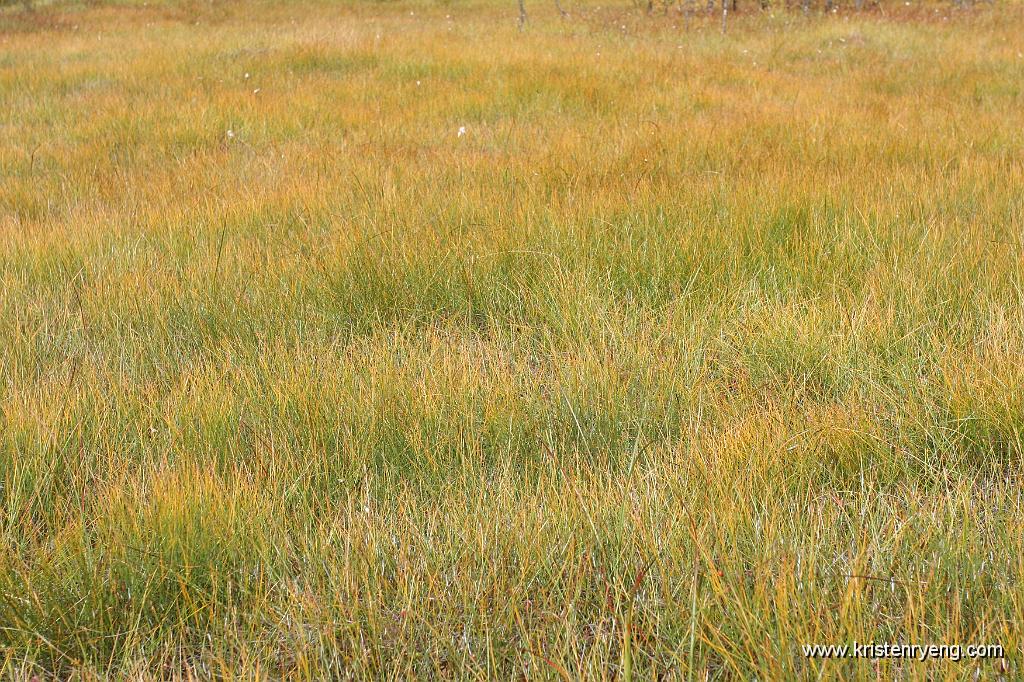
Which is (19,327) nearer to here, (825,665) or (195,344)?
(195,344)

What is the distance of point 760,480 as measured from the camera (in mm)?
1519

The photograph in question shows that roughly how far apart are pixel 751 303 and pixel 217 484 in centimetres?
167

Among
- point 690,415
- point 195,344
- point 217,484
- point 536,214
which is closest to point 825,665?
point 690,415

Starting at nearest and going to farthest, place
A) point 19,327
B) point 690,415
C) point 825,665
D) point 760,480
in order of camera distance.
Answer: point 825,665
point 760,480
point 690,415
point 19,327

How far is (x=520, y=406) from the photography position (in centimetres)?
187

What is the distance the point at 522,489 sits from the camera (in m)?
1.55

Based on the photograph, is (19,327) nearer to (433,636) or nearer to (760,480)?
(433,636)

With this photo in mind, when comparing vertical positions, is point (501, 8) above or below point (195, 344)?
above

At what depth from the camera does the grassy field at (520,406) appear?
1222 mm

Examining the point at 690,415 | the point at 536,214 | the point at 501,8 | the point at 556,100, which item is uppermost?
the point at 501,8

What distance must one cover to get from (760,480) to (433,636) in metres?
0.72

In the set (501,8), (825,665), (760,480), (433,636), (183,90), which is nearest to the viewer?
(825,665)

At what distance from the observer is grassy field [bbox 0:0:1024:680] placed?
1.22 m

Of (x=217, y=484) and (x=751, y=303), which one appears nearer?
(x=217, y=484)
